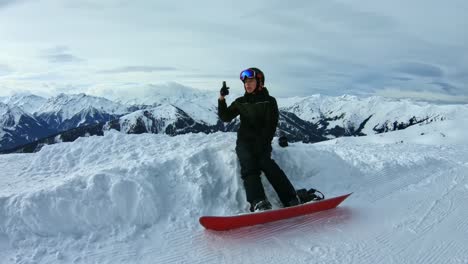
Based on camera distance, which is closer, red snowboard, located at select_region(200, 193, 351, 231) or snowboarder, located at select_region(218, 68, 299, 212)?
red snowboard, located at select_region(200, 193, 351, 231)

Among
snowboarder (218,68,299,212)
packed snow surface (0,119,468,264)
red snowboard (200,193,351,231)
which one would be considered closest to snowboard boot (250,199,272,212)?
red snowboard (200,193,351,231)

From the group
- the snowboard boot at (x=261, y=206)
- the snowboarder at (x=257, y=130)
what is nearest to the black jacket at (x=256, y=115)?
the snowboarder at (x=257, y=130)

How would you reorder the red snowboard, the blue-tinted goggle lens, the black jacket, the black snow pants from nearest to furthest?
the red snowboard, the black snow pants, the blue-tinted goggle lens, the black jacket

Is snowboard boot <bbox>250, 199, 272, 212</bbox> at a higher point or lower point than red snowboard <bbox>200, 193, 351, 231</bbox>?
higher

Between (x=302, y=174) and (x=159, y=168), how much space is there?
4277 millimetres

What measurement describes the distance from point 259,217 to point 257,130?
2394mm

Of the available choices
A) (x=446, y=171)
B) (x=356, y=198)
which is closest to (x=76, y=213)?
(x=356, y=198)

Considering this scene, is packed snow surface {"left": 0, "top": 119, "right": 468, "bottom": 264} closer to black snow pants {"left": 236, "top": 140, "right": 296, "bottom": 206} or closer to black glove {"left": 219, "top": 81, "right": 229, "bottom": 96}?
black snow pants {"left": 236, "top": 140, "right": 296, "bottom": 206}

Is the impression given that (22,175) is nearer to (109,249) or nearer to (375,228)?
(109,249)

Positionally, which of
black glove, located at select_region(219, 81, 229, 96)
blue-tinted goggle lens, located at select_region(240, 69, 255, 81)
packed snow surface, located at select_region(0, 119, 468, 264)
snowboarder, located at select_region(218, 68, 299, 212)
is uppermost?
blue-tinted goggle lens, located at select_region(240, 69, 255, 81)

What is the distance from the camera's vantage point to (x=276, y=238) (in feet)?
23.6

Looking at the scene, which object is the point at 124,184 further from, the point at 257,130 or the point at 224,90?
the point at 257,130

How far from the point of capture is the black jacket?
905cm

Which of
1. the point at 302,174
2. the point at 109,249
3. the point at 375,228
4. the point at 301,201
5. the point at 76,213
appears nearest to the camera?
the point at 109,249
